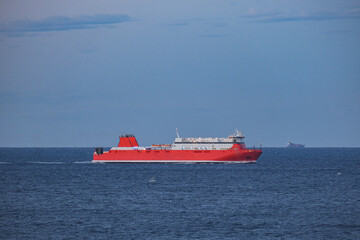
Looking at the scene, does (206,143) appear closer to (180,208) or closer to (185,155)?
(185,155)

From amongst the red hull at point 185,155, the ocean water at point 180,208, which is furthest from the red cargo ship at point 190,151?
the ocean water at point 180,208

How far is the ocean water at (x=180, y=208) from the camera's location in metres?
45.7

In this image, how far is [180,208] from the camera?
57.3 m

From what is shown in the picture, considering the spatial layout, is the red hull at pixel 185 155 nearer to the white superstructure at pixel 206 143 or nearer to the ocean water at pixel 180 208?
the white superstructure at pixel 206 143

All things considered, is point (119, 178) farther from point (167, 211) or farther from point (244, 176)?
point (167, 211)

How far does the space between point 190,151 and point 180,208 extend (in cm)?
6395

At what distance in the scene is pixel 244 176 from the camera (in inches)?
3664

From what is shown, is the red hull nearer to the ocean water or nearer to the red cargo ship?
the red cargo ship

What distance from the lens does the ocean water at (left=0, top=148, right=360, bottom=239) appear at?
45.7m

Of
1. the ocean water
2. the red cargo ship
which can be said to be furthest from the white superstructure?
the ocean water

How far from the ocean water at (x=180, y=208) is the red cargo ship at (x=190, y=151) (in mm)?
27368

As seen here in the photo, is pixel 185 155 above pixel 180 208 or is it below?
above

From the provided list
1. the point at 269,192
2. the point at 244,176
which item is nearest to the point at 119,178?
the point at 244,176

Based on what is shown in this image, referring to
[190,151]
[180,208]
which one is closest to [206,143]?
[190,151]
